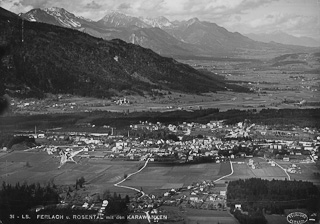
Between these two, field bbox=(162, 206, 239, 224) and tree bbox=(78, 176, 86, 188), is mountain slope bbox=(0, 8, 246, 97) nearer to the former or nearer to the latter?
tree bbox=(78, 176, 86, 188)

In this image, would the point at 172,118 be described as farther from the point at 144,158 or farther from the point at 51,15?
the point at 51,15

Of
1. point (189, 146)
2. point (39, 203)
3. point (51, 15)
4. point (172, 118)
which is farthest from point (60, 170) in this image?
point (51, 15)

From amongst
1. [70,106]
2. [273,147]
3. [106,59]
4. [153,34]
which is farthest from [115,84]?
[153,34]

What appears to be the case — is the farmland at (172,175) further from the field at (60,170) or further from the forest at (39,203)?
the forest at (39,203)

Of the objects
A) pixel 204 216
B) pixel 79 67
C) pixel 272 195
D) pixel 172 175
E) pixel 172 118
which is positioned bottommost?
pixel 204 216

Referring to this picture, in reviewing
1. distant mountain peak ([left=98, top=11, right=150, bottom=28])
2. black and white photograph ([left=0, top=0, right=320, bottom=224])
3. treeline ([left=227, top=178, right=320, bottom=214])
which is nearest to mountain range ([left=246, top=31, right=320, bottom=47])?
black and white photograph ([left=0, top=0, right=320, bottom=224])

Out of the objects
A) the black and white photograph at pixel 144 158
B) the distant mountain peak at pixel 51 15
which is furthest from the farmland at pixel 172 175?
the distant mountain peak at pixel 51 15
